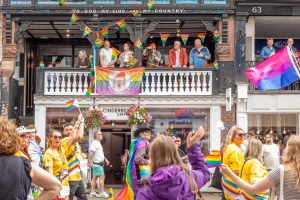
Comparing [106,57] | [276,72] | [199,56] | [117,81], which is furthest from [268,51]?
[106,57]

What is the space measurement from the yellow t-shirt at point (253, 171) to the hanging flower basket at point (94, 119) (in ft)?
38.9

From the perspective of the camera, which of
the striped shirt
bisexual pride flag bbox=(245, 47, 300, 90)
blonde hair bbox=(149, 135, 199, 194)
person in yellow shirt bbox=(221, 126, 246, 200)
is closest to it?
blonde hair bbox=(149, 135, 199, 194)

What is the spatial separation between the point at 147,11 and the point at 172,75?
2.32 m

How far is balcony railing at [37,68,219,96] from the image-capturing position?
21438mm

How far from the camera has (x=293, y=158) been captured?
6031mm

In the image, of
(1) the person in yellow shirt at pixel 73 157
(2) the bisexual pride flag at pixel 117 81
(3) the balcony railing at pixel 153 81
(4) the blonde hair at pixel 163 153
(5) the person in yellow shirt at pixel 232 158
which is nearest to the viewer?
(4) the blonde hair at pixel 163 153

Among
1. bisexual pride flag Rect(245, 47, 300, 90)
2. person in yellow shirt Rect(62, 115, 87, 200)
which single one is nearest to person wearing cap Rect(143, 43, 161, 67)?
bisexual pride flag Rect(245, 47, 300, 90)

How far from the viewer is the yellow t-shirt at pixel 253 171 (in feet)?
27.3

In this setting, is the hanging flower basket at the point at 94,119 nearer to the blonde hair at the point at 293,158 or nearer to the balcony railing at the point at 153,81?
the balcony railing at the point at 153,81

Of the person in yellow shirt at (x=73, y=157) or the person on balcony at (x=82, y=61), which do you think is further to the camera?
the person on balcony at (x=82, y=61)

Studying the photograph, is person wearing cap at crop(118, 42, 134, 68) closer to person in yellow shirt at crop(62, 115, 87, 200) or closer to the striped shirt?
person in yellow shirt at crop(62, 115, 87, 200)

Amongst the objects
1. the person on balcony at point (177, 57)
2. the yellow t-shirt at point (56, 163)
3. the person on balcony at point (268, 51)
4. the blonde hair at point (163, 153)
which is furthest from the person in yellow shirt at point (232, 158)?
the person on balcony at point (268, 51)

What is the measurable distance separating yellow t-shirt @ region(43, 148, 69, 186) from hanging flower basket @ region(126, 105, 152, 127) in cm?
908

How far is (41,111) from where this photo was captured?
21344 millimetres
